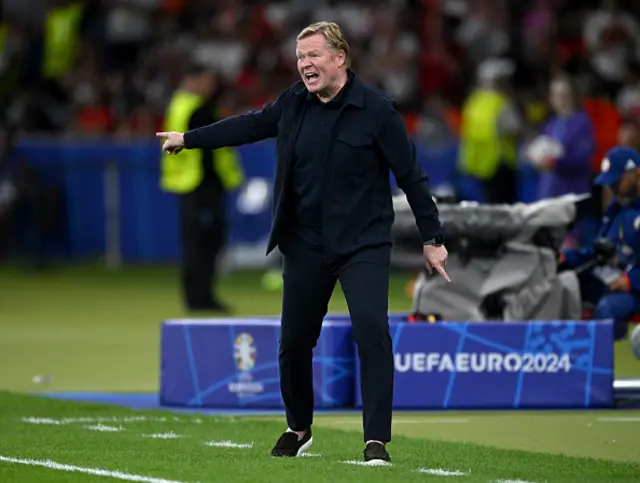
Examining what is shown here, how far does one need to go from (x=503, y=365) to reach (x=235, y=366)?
5.52ft

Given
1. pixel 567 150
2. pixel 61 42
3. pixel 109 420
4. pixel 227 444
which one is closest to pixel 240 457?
pixel 227 444

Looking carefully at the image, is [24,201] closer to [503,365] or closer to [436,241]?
[503,365]

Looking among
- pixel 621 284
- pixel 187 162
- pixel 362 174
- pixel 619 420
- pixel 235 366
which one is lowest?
pixel 619 420

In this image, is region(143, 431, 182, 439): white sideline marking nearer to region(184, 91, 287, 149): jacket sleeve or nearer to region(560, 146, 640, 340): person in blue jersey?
region(184, 91, 287, 149): jacket sleeve

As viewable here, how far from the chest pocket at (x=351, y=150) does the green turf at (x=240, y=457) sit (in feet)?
4.53

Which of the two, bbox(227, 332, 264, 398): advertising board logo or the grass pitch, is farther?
bbox(227, 332, 264, 398): advertising board logo

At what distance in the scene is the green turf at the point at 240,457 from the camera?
8219mm

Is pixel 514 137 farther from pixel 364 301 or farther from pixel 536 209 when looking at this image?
pixel 364 301

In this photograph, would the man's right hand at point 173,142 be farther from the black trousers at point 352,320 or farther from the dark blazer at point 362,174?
the black trousers at point 352,320

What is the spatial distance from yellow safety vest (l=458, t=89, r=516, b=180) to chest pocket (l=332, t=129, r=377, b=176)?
45.7 ft

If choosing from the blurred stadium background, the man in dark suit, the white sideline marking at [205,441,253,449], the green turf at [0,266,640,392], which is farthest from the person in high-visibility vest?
the man in dark suit

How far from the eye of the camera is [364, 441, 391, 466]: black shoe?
851cm

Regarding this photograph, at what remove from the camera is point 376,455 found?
851cm

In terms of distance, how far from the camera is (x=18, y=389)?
1278 centimetres
